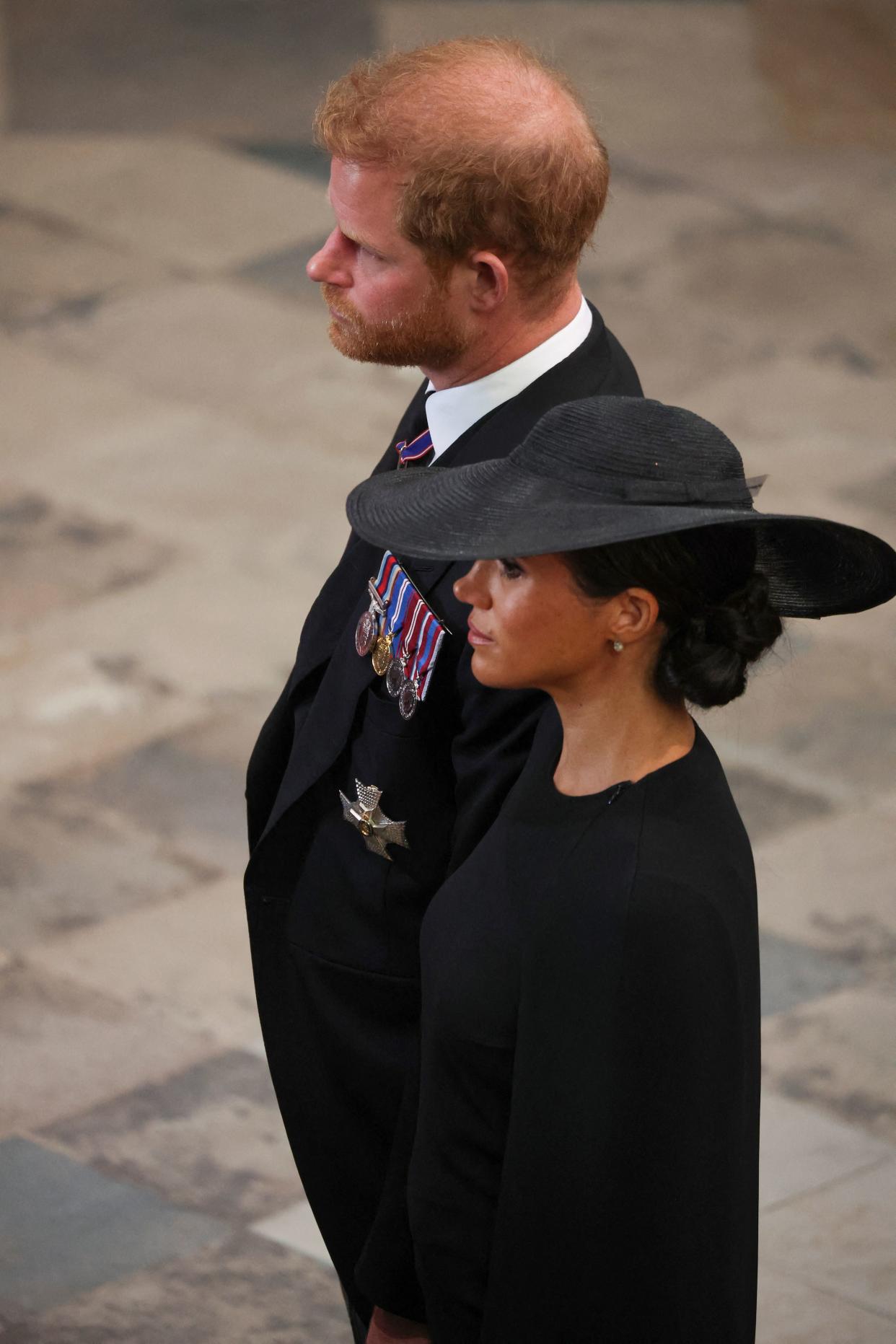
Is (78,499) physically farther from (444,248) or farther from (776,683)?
(444,248)

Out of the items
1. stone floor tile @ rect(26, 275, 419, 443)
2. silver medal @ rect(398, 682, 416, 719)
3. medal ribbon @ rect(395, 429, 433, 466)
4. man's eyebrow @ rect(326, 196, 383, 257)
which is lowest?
stone floor tile @ rect(26, 275, 419, 443)

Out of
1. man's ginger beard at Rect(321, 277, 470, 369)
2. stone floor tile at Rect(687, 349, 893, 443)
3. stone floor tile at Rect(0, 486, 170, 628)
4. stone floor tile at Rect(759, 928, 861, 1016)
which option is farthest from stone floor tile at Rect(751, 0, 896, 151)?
man's ginger beard at Rect(321, 277, 470, 369)

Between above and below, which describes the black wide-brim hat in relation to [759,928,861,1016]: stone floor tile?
above

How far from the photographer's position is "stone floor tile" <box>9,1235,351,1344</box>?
3.02 meters

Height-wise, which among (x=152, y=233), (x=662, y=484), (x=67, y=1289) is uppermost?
(x=662, y=484)

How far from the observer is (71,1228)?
3.23m

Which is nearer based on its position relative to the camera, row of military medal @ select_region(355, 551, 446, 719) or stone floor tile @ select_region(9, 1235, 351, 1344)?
row of military medal @ select_region(355, 551, 446, 719)

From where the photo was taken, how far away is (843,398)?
20.1ft

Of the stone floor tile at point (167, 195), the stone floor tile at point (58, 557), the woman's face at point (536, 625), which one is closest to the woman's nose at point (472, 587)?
the woman's face at point (536, 625)

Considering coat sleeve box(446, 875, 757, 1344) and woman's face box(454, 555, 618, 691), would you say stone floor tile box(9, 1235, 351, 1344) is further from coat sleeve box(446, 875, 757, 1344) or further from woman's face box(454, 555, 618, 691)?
woman's face box(454, 555, 618, 691)

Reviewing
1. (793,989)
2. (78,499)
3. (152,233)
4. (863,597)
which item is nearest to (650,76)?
(152,233)

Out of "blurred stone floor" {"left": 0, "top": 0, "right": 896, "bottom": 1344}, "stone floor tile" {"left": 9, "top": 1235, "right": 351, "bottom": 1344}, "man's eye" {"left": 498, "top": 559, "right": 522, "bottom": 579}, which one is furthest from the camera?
"blurred stone floor" {"left": 0, "top": 0, "right": 896, "bottom": 1344}

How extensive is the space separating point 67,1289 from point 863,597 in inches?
78.5

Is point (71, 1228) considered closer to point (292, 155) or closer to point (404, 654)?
point (404, 654)
